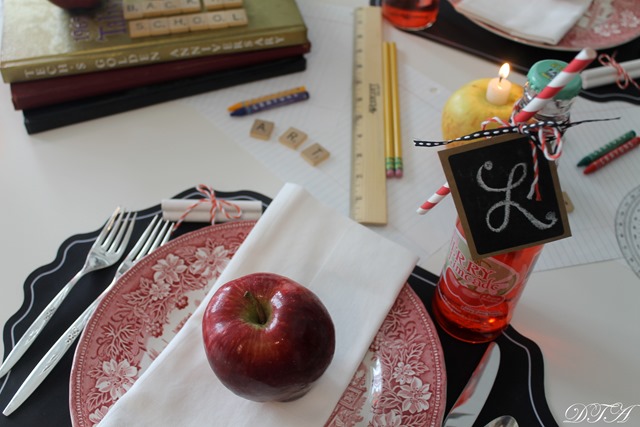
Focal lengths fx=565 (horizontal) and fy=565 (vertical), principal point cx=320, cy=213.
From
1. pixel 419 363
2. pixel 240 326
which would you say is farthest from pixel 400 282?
pixel 240 326

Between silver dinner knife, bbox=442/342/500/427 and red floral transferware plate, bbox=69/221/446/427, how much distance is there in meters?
0.04

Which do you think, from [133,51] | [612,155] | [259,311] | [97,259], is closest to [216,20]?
[133,51]

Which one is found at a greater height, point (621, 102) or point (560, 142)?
point (560, 142)

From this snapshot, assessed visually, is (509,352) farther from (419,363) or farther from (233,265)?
(233,265)

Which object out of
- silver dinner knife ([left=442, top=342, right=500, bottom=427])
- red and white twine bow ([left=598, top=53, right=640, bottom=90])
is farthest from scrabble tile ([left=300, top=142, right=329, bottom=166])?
red and white twine bow ([left=598, top=53, right=640, bottom=90])

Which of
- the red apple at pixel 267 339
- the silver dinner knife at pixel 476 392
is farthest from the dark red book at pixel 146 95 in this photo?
the silver dinner knife at pixel 476 392

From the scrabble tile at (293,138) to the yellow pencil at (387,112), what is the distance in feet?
0.40

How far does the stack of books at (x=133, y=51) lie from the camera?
0.81 meters

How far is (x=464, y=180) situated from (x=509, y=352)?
0.81ft

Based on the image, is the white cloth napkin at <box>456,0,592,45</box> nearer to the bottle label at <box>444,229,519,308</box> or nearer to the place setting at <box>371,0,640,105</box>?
the place setting at <box>371,0,640,105</box>

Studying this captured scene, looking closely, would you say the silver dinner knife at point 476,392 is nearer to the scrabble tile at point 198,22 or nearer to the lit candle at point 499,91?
the lit candle at point 499,91

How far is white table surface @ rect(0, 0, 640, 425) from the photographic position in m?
0.63

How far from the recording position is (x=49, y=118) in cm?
82

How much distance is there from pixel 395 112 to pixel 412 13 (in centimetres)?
23
